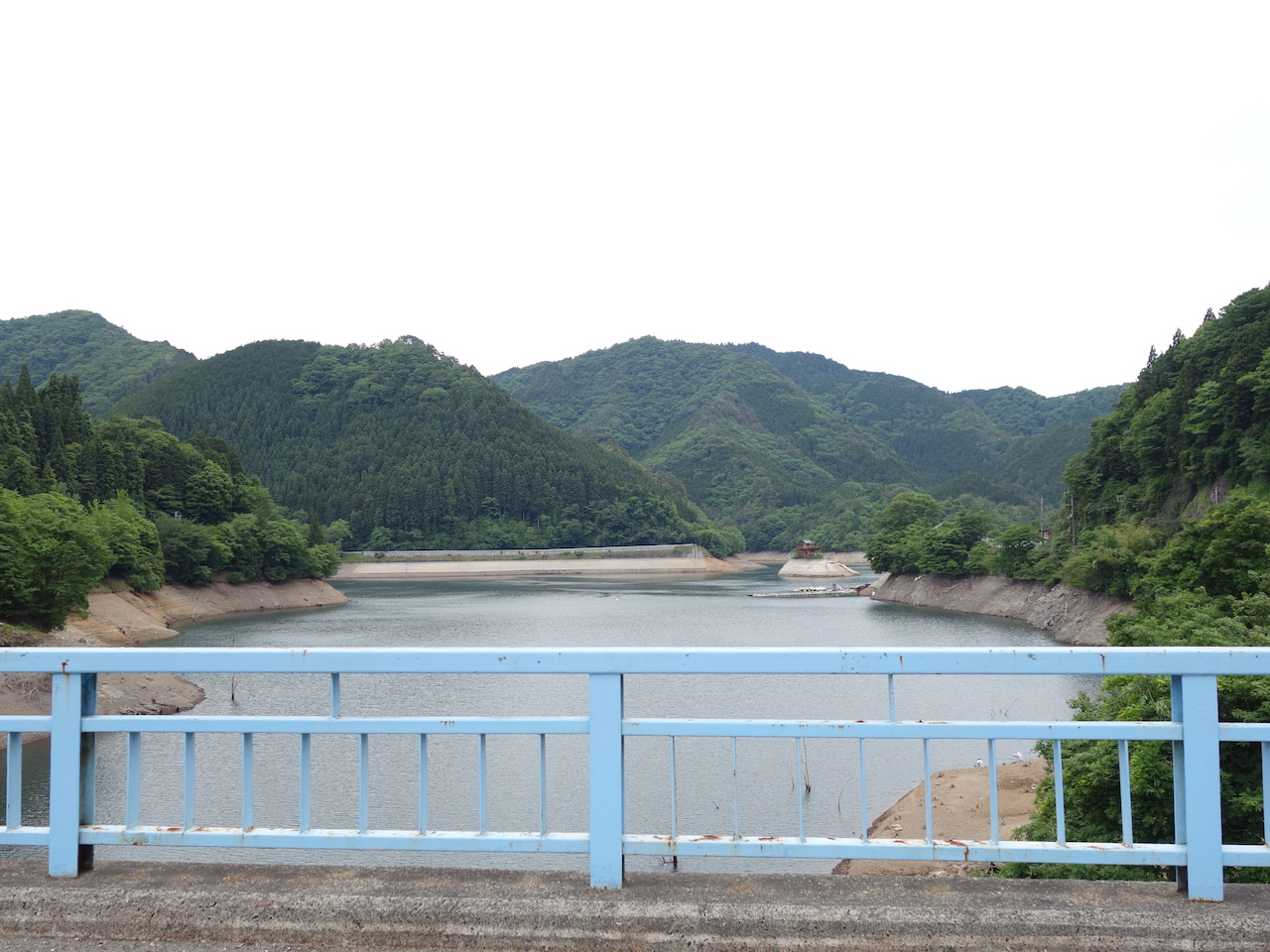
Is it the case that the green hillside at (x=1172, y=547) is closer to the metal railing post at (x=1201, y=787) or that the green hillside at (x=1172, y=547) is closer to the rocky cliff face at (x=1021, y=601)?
the rocky cliff face at (x=1021, y=601)

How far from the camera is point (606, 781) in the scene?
4.39 m

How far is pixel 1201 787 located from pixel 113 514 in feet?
239

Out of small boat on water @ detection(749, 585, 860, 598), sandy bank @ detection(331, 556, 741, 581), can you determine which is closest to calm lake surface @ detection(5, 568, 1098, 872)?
small boat on water @ detection(749, 585, 860, 598)

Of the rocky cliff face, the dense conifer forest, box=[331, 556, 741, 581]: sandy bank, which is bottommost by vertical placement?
box=[331, 556, 741, 581]: sandy bank

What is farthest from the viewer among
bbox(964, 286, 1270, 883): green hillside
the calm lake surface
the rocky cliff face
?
the rocky cliff face

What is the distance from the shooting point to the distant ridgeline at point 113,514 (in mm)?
40688

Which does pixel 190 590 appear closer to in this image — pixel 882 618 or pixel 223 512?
pixel 223 512

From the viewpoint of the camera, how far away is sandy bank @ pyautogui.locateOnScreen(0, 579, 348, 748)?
2477 cm

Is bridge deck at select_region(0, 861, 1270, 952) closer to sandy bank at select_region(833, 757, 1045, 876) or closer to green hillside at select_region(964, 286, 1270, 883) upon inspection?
green hillside at select_region(964, 286, 1270, 883)

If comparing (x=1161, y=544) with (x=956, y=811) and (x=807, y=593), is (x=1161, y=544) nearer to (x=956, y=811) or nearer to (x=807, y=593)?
(x=956, y=811)

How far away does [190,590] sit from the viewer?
245ft

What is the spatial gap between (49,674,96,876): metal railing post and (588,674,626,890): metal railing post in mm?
2380

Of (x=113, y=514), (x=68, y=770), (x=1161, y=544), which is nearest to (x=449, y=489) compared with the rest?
(x=113, y=514)

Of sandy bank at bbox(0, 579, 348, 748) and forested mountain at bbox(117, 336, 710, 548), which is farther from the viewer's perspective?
forested mountain at bbox(117, 336, 710, 548)
